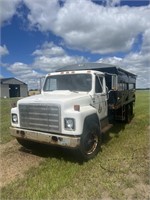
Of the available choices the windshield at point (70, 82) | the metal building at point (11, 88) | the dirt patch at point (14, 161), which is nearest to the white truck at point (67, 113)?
the windshield at point (70, 82)

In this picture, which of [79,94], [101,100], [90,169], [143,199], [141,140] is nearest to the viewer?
[143,199]

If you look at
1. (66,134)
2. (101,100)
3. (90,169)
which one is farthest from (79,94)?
(90,169)

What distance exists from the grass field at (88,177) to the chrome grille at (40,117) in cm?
101

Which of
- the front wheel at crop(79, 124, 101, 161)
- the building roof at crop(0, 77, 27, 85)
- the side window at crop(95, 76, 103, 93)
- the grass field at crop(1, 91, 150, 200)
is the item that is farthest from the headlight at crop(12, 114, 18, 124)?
the building roof at crop(0, 77, 27, 85)

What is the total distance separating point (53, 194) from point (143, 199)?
1738mm

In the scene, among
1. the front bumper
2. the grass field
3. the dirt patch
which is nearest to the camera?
the grass field

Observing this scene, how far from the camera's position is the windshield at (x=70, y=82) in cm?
689

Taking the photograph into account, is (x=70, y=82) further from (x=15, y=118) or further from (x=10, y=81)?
(x=10, y=81)

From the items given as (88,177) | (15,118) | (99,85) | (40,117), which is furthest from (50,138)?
(99,85)

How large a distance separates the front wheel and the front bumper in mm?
279

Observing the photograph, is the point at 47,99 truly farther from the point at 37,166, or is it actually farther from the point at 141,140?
the point at 141,140

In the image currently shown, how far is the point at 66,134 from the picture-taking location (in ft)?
17.9

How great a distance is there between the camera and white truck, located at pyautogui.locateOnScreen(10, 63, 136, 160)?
5.46m

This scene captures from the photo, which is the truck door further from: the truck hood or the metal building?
the metal building
